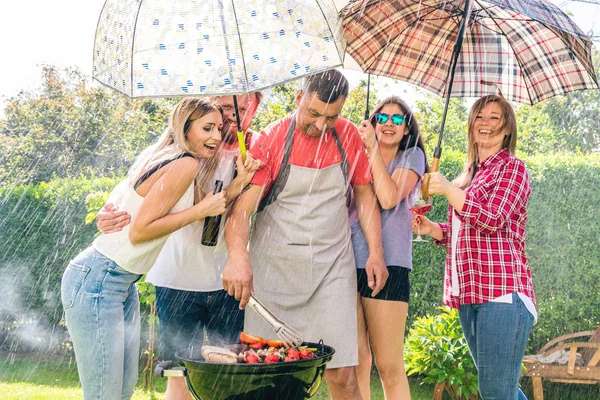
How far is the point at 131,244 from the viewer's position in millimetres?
3174

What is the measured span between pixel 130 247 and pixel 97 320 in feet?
1.21

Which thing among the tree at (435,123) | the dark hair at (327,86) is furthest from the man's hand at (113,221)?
the tree at (435,123)

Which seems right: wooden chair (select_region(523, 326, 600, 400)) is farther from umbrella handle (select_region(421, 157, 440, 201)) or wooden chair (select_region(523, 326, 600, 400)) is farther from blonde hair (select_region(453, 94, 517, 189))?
umbrella handle (select_region(421, 157, 440, 201))

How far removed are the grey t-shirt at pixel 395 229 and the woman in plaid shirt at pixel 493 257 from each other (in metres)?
0.30

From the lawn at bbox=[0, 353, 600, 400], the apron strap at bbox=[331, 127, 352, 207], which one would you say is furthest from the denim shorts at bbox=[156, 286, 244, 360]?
the lawn at bbox=[0, 353, 600, 400]

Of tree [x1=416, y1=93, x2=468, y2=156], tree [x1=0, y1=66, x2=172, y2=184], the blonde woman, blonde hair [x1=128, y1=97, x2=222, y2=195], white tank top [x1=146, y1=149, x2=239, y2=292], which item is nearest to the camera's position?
the blonde woman

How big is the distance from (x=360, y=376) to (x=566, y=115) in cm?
2515

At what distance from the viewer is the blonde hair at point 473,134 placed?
3582 mm

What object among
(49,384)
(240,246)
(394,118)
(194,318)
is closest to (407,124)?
(394,118)

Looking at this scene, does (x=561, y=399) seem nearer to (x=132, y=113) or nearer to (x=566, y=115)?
(x=132, y=113)

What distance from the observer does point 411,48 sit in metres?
4.23

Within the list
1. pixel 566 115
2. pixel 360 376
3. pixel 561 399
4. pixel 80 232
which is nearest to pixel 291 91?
pixel 80 232

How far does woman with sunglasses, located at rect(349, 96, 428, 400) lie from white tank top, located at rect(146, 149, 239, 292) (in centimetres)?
79

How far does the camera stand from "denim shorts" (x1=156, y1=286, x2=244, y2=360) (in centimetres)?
349
